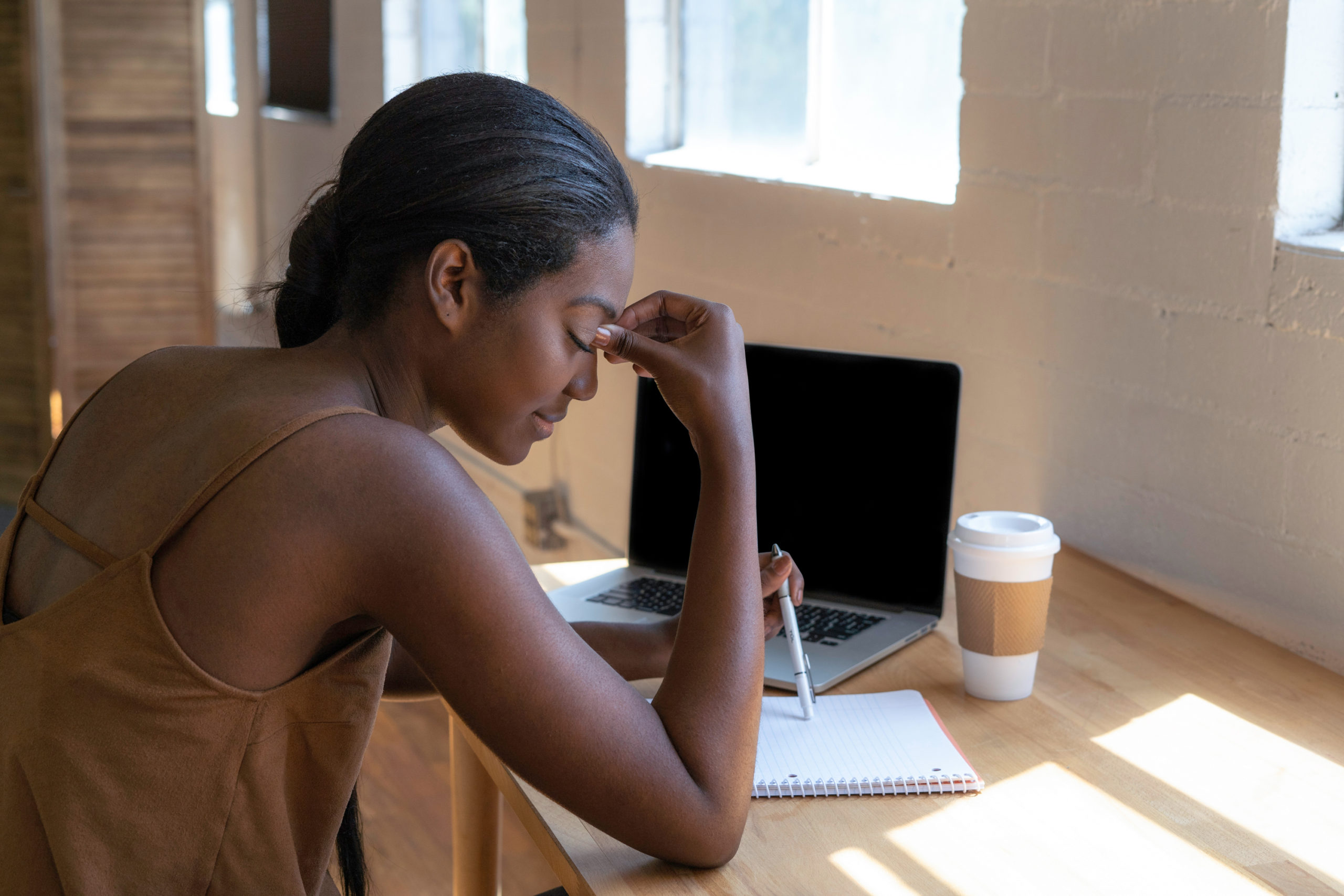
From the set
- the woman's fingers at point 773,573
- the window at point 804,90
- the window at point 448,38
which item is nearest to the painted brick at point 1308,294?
the window at point 804,90

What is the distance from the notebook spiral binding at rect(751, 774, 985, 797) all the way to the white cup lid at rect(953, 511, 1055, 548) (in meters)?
0.24

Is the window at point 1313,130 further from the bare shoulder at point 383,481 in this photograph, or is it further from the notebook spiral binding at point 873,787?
the bare shoulder at point 383,481

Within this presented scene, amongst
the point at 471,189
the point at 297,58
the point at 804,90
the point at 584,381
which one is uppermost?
the point at 297,58

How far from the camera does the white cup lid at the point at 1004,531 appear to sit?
1136 mm

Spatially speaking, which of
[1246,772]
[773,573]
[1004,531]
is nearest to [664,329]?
[773,573]

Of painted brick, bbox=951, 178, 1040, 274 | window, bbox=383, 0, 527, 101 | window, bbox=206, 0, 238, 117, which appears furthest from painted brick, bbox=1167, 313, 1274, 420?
window, bbox=206, 0, 238, 117

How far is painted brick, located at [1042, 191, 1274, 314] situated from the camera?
132cm

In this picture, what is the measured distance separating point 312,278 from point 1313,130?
104cm

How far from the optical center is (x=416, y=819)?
2299 mm

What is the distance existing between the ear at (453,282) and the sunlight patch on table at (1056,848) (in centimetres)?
52

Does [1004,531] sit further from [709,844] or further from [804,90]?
[804,90]

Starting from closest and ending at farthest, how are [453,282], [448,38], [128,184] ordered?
[453,282] < [448,38] < [128,184]

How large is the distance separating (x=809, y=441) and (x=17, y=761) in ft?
2.90

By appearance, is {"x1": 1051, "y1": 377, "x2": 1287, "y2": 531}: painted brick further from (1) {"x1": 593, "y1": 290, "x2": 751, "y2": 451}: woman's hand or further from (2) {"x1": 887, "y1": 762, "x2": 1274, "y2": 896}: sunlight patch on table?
(1) {"x1": 593, "y1": 290, "x2": 751, "y2": 451}: woman's hand
